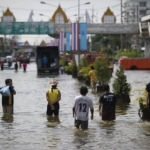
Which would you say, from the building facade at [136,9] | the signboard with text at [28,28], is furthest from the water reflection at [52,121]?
the building facade at [136,9]

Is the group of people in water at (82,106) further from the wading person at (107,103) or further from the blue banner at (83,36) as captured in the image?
the blue banner at (83,36)

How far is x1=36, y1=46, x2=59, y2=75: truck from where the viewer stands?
200ft

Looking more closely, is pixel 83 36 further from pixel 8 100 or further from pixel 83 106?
pixel 83 106

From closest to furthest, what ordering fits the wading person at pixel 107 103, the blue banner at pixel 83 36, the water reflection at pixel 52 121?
the wading person at pixel 107 103 → the water reflection at pixel 52 121 → the blue banner at pixel 83 36

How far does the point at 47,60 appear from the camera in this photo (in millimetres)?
62125

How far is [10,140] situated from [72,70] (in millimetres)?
38050

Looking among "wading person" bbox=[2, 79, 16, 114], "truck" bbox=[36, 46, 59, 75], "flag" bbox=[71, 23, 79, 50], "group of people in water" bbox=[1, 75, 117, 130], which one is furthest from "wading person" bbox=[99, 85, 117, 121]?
"flag" bbox=[71, 23, 79, 50]

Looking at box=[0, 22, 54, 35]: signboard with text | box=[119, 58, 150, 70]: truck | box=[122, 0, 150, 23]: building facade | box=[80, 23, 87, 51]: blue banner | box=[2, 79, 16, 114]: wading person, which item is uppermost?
box=[122, 0, 150, 23]: building facade

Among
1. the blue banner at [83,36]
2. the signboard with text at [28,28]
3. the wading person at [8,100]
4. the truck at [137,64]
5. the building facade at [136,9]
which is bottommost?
the truck at [137,64]

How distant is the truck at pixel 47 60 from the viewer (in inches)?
2402

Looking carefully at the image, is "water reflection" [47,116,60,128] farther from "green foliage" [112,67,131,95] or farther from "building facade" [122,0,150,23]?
"building facade" [122,0,150,23]

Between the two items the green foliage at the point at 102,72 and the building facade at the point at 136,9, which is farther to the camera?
the building facade at the point at 136,9

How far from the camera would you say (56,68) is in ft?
200

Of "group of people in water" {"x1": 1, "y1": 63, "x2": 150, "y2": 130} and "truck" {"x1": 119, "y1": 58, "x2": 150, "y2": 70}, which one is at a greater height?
"group of people in water" {"x1": 1, "y1": 63, "x2": 150, "y2": 130}
